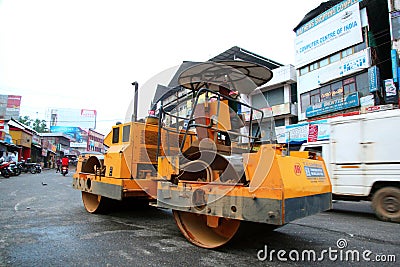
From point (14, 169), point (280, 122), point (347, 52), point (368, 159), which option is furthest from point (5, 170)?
point (347, 52)

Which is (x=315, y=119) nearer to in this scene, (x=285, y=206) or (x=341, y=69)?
(x=341, y=69)

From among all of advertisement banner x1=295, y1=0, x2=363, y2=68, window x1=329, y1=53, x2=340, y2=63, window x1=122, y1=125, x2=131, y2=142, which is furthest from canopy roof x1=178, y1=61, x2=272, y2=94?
window x1=329, y1=53, x2=340, y2=63

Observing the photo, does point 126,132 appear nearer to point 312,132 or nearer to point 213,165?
point 213,165

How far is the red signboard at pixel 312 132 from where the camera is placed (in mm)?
19234

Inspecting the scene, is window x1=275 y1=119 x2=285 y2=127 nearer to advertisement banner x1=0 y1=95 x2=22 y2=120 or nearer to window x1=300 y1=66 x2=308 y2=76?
window x1=300 y1=66 x2=308 y2=76

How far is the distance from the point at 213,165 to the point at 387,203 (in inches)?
193

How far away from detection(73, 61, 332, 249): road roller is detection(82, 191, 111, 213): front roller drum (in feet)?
0.09

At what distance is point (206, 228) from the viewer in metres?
4.14

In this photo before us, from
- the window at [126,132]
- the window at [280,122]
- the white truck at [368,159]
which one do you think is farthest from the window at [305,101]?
the window at [126,132]

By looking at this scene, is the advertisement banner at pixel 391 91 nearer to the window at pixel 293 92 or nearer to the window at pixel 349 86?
the window at pixel 349 86

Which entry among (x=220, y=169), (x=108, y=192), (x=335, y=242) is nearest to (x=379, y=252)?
(x=335, y=242)

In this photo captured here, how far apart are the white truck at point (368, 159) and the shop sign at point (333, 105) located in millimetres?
11721

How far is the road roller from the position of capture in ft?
10.4

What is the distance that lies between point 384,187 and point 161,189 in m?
5.39
